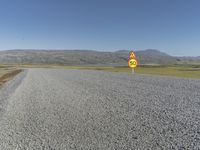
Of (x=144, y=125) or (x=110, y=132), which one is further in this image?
(x=144, y=125)

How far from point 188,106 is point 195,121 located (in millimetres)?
2823

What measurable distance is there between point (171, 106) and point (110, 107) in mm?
2774

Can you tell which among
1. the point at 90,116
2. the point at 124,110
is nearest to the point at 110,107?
the point at 124,110

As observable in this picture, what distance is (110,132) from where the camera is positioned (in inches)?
307

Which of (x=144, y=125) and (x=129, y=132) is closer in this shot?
(x=129, y=132)

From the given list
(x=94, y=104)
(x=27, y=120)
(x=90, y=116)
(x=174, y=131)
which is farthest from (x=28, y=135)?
(x=94, y=104)

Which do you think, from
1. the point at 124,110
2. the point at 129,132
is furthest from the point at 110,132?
the point at 124,110

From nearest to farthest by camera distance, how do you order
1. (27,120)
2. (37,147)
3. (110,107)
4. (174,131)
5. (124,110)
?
1. (37,147)
2. (174,131)
3. (27,120)
4. (124,110)
5. (110,107)

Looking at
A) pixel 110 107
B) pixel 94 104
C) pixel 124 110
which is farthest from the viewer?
pixel 94 104

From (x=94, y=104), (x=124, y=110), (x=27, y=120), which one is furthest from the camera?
(x=94, y=104)

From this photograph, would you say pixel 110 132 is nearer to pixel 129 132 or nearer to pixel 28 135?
pixel 129 132

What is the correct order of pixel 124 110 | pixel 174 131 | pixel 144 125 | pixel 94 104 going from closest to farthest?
pixel 174 131
pixel 144 125
pixel 124 110
pixel 94 104

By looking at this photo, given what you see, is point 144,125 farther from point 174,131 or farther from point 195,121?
point 195,121

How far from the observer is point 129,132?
772 cm
